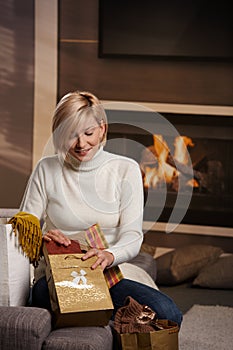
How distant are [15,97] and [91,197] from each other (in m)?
2.54

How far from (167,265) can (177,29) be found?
151 cm

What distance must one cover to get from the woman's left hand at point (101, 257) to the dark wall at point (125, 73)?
2585 mm

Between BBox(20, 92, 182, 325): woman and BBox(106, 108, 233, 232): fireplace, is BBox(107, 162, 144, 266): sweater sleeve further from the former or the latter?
BBox(106, 108, 233, 232): fireplace

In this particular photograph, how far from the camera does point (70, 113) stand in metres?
2.77

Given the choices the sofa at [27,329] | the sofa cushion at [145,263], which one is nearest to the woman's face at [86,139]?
the sofa at [27,329]

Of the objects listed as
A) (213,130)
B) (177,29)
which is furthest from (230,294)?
(177,29)

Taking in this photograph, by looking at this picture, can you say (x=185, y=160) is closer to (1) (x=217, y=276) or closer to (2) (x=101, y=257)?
(1) (x=217, y=276)

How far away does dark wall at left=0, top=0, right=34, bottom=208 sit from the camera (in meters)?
5.26

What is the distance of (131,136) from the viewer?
206 inches

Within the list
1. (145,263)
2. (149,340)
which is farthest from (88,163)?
(145,263)

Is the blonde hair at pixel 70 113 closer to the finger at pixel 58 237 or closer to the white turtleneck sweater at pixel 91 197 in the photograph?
the white turtleneck sweater at pixel 91 197

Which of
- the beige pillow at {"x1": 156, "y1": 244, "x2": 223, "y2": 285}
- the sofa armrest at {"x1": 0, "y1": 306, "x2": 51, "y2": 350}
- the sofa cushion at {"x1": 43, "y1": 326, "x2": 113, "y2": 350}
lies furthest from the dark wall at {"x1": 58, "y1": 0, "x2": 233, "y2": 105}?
the sofa armrest at {"x1": 0, "y1": 306, "x2": 51, "y2": 350}

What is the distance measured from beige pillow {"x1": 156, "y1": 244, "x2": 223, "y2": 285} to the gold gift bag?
2294mm

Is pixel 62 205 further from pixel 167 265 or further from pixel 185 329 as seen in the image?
pixel 167 265
